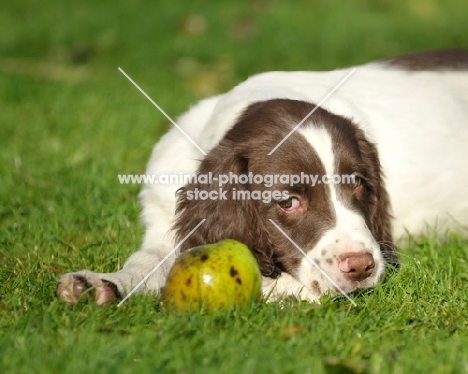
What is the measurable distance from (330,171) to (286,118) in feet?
1.36

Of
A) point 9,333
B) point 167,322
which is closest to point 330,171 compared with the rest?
point 167,322

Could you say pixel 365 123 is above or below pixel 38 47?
above

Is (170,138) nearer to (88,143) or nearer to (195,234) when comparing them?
(195,234)

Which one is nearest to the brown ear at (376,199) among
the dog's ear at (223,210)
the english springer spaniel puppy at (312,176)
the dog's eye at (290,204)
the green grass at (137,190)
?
the english springer spaniel puppy at (312,176)

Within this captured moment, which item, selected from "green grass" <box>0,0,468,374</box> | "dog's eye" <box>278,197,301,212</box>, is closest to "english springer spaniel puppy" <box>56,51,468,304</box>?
"dog's eye" <box>278,197,301,212</box>

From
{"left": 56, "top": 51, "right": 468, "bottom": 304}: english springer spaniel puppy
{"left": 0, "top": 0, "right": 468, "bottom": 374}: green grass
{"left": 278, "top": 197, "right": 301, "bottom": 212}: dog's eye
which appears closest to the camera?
{"left": 0, "top": 0, "right": 468, "bottom": 374}: green grass

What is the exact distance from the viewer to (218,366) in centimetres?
306

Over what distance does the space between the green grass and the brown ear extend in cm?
18

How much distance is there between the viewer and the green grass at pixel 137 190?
3.21 metres

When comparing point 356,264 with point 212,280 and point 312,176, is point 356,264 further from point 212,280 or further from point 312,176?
point 212,280

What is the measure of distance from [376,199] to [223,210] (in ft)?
3.15

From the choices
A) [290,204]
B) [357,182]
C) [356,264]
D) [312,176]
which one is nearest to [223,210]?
[290,204]

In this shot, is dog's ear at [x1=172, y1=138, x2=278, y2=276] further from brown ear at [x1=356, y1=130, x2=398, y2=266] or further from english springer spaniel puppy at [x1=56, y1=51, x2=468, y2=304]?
brown ear at [x1=356, y1=130, x2=398, y2=266]

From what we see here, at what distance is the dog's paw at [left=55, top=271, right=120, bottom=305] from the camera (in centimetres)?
381
